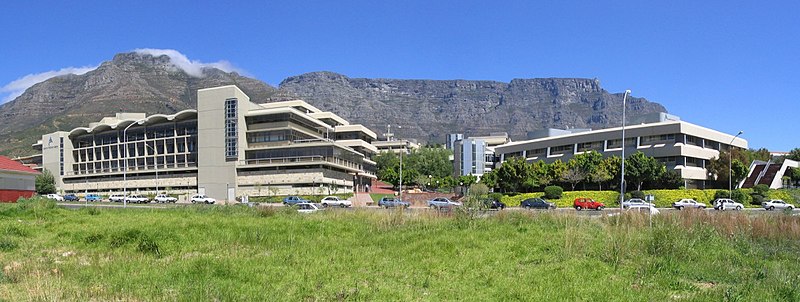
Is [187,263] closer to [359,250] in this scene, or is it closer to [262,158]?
[359,250]

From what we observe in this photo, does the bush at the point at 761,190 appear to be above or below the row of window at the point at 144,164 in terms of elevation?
below

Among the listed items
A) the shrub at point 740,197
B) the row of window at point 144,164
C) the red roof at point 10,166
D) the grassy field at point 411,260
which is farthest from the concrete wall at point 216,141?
the grassy field at point 411,260

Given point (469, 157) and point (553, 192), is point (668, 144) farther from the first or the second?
point (469, 157)

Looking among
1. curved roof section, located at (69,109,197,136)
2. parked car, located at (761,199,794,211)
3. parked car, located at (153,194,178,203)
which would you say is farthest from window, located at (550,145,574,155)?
curved roof section, located at (69,109,197,136)

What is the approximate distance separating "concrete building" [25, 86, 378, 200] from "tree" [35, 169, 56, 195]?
420 cm

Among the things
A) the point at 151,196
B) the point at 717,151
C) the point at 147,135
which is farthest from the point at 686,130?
the point at 147,135

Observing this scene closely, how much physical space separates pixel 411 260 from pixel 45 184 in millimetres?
108774

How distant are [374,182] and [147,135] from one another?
43958mm

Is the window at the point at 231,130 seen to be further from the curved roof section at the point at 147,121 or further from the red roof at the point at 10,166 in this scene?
the red roof at the point at 10,166

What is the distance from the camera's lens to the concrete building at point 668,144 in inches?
2749

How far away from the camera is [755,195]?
60.3m

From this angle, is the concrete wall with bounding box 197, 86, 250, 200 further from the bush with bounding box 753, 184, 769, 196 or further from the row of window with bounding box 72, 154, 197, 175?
the bush with bounding box 753, 184, 769, 196

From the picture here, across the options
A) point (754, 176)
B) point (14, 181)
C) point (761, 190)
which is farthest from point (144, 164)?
point (754, 176)

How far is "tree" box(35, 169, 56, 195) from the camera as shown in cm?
10069
